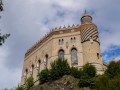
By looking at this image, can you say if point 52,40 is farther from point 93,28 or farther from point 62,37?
point 93,28

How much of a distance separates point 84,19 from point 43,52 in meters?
10.9

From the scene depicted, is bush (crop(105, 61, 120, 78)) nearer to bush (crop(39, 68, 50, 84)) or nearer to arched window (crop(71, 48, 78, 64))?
arched window (crop(71, 48, 78, 64))

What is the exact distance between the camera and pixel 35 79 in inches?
2143

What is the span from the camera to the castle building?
4975 centimetres

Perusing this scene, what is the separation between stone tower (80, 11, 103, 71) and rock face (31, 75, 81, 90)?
6.91m

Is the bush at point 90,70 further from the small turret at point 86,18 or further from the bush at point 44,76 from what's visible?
the small turret at point 86,18

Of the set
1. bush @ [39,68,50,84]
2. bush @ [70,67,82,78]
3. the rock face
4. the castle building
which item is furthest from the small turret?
the rock face

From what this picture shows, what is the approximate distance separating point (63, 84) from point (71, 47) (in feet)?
35.3

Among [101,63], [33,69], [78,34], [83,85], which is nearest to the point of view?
[83,85]

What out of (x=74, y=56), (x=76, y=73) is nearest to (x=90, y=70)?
(x=76, y=73)

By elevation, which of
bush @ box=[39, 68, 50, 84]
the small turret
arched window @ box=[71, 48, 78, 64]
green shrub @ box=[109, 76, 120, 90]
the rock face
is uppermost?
the small turret

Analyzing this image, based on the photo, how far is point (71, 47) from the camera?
52.1 m

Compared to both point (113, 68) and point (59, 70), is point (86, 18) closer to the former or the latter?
point (59, 70)

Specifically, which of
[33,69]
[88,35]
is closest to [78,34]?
[88,35]
